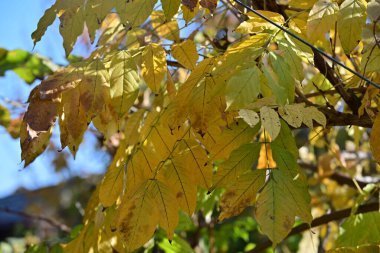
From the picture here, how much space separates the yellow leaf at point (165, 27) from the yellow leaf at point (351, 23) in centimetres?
55

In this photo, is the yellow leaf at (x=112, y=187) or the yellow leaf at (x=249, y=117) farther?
the yellow leaf at (x=112, y=187)

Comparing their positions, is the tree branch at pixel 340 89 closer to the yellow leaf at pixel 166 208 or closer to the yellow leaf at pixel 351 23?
the yellow leaf at pixel 351 23

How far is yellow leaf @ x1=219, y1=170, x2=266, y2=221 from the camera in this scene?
3.60 ft

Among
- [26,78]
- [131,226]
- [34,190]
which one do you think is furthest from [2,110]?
[34,190]

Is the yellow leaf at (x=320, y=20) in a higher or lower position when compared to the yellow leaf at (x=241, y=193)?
higher

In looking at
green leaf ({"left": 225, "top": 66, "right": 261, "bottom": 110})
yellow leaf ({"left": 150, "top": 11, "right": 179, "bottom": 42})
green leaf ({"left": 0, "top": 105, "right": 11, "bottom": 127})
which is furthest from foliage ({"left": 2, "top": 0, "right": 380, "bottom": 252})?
green leaf ({"left": 0, "top": 105, "right": 11, "bottom": 127})

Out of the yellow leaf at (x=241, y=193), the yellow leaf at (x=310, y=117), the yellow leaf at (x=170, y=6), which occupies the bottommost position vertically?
the yellow leaf at (x=241, y=193)

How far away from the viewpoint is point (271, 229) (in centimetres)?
103

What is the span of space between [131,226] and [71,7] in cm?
47

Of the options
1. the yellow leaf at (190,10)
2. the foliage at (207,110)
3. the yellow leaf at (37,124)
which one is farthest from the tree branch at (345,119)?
the yellow leaf at (37,124)

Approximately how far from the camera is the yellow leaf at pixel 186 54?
128 centimetres

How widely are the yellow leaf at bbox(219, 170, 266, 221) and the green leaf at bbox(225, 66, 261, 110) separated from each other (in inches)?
8.1

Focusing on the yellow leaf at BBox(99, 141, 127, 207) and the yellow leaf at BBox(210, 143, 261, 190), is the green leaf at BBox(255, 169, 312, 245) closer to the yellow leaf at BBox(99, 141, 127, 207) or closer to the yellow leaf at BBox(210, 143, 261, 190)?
the yellow leaf at BBox(210, 143, 261, 190)

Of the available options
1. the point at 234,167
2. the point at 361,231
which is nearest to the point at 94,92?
the point at 234,167
